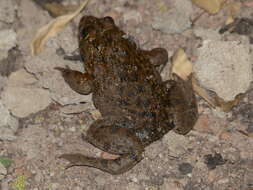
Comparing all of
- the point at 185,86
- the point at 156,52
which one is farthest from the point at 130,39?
the point at 185,86

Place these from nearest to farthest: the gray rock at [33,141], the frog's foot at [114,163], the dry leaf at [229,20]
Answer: the frog's foot at [114,163] < the gray rock at [33,141] < the dry leaf at [229,20]

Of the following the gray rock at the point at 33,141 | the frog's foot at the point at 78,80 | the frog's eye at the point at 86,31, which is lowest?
the gray rock at the point at 33,141

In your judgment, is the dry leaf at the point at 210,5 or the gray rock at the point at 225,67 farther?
the dry leaf at the point at 210,5

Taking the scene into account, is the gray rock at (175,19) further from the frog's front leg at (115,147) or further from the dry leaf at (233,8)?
the frog's front leg at (115,147)

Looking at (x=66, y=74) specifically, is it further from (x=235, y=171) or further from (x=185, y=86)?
(x=235, y=171)

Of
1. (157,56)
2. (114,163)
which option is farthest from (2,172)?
(157,56)

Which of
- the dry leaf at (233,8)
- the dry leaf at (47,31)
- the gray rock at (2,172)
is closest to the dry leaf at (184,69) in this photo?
the dry leaf at (233,8)
